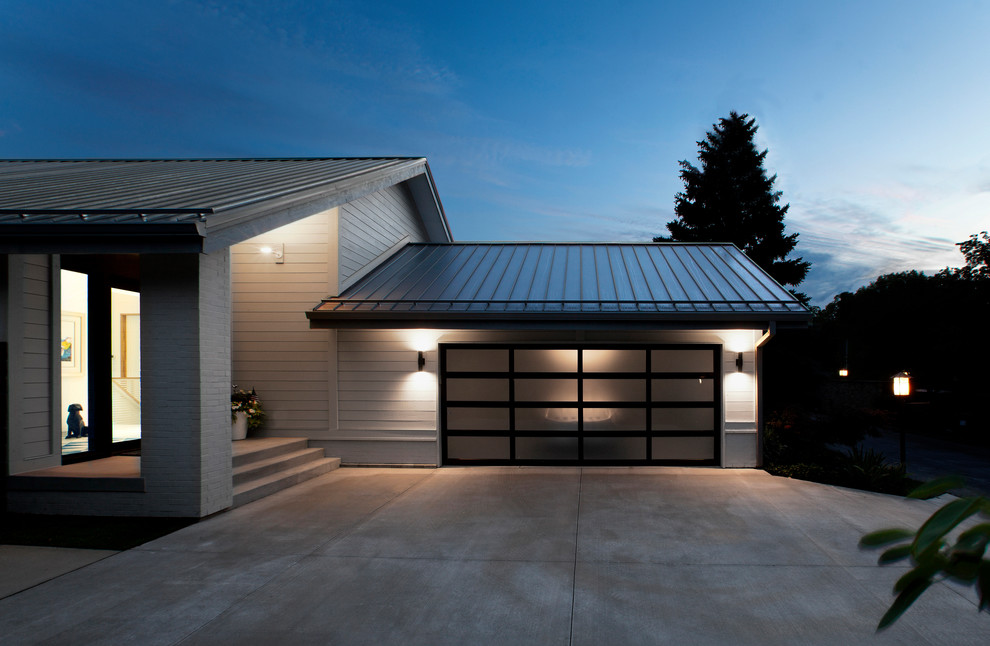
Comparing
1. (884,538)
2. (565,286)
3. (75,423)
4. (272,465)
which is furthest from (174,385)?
(884,538)

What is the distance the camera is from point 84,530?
21.5 feet

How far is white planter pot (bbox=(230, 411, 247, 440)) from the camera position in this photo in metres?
9.82

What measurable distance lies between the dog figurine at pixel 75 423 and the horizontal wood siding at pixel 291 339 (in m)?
2.42

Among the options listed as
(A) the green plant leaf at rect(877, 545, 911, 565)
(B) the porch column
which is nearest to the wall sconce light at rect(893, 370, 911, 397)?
(B) the porch column

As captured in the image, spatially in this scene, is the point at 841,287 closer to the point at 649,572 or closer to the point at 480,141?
the point at 480,141

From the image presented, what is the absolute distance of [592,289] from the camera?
1026cm

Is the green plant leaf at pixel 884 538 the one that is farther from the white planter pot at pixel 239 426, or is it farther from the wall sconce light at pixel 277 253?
the wall sconce light at pixel 277 253

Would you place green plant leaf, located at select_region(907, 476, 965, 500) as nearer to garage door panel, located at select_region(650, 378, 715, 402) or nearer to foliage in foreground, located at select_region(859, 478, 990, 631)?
foliage in foreground, located at select_region(859, 478, 990, 631)

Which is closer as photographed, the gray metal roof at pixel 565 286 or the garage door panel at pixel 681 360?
the gray metal roof at pixel 565 286

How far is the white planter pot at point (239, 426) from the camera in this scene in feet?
32.2

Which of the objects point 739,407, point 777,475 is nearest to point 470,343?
point 739,407

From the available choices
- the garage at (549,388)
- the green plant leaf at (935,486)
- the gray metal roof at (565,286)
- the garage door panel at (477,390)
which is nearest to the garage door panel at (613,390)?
the garage at (549,388)

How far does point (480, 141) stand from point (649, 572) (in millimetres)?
96021

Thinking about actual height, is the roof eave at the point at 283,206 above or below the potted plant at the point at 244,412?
above
